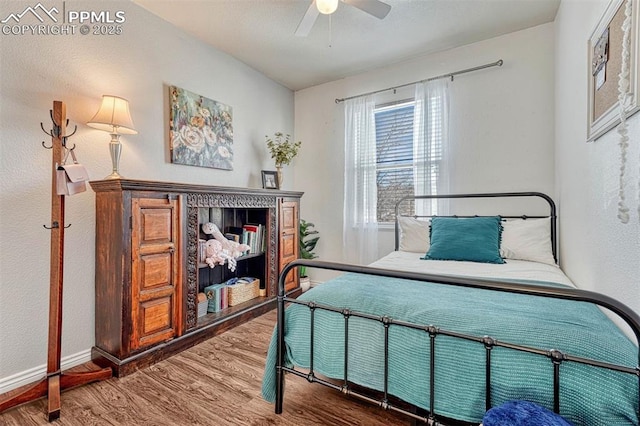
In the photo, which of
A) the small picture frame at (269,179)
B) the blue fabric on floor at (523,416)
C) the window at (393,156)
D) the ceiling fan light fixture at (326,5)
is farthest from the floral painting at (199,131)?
the blue fabric on floor at (523,416)

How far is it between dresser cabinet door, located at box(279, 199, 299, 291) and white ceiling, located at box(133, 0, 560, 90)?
1571mm

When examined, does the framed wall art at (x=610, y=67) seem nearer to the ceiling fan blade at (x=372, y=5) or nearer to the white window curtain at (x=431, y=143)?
the ceiling fan blade at (x=372, y=5)

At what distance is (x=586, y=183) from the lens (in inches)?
64.7

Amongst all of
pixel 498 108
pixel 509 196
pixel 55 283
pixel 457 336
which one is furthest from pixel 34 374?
pixel 498 108

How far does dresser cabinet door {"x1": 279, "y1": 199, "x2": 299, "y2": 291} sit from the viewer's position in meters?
3.18

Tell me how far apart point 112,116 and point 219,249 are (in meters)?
1.25

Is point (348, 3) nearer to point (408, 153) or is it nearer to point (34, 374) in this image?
point (408, 153)

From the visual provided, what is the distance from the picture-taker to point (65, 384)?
1.66 meters

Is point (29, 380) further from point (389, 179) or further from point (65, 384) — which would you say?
point (389, 179)

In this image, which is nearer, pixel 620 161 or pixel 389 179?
pixel 620 161

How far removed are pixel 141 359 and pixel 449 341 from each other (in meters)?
1.91

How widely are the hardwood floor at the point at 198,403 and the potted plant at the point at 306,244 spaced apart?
5.43ft

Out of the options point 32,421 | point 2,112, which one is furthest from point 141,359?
point 2,112

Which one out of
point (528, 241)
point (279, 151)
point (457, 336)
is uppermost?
point (279, 151)
